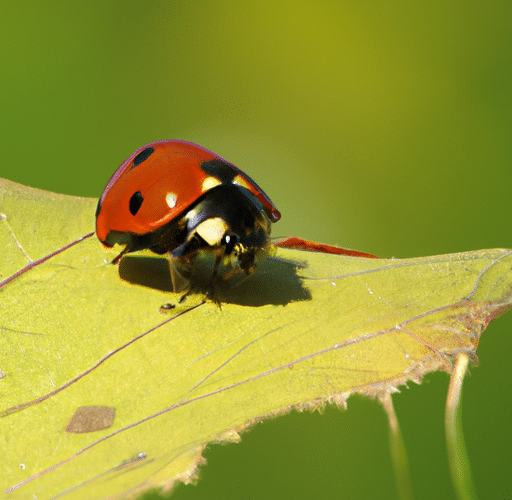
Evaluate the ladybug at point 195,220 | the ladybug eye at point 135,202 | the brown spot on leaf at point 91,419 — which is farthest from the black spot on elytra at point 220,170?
the brown spot on leaf at point 91,419

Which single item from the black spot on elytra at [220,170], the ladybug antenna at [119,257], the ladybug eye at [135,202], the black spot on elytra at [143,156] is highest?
the black spot on elytra at [220,170]

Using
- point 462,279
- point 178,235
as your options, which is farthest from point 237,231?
point 462,279

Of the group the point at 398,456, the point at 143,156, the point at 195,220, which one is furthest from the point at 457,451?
the point at 143,156

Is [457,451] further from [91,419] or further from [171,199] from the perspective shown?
[171,199]

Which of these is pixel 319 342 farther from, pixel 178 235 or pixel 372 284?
pixel 178 235

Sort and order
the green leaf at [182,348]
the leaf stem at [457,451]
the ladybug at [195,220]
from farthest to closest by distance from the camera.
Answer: the ladybug at [195,220]
the green leaf at [182,348]
the leaf stem at [457,451]

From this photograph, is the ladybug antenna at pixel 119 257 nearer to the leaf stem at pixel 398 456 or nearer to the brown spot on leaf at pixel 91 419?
the brown spot on leaf at pixel 91 419
